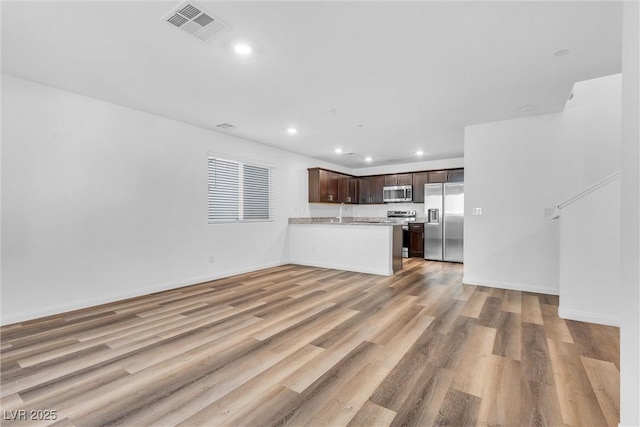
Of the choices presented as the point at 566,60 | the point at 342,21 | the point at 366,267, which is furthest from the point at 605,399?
the point at 366,267

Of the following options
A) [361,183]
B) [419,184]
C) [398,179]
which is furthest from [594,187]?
[361,183]

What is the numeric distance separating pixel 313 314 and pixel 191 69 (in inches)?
112

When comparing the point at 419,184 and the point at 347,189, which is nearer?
the point at 419,184

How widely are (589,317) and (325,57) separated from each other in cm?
374

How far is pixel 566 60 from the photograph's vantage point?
2678 millimetres

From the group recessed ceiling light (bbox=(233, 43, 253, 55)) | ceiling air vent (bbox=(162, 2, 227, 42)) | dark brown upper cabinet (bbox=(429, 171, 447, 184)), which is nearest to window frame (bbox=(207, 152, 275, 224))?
recessed ceiling light (bbox=(233, 43, 253, 55))

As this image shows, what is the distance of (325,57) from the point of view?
261cm

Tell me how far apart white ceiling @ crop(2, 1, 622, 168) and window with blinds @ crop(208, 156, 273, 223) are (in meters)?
1.17

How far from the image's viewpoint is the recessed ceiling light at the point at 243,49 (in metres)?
2.43

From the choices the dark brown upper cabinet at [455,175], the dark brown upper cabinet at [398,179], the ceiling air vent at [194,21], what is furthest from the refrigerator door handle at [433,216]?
the ceiling air vent at [194,21]

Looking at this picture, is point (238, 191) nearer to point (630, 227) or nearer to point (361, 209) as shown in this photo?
point (361, 209)

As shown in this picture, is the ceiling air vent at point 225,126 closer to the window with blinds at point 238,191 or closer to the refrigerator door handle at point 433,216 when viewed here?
the window with blinds at point 238,191

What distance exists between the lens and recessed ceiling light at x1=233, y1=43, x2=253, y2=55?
2.43 meters

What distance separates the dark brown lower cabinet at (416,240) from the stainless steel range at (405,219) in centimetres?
10
